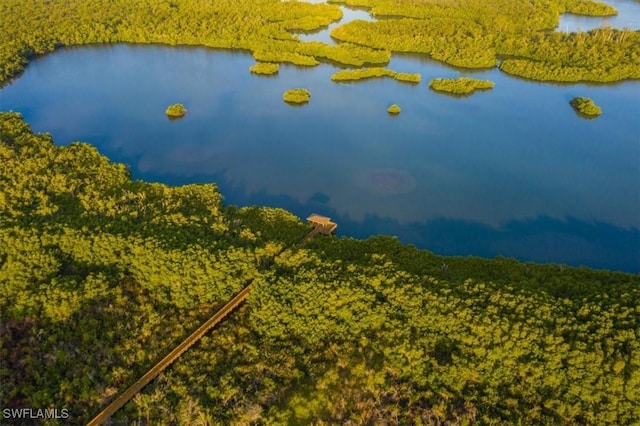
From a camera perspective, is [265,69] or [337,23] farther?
[337,23]

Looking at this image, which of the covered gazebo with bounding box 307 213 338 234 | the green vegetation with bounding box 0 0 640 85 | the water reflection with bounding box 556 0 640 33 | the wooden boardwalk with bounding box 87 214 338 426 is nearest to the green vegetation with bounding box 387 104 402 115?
the green vegetation with bounding box 0 0 640 85

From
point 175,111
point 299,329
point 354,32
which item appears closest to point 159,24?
point 354,32

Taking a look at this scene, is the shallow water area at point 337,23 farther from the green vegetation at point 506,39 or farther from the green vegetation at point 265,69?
the green vegetation at point 265,69

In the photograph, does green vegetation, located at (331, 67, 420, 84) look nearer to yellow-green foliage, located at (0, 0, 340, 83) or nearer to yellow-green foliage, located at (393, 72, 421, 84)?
yellow-green foliage, located at (393, 72, 421, 84)

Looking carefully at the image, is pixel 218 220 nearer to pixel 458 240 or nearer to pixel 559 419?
pixel 458 240

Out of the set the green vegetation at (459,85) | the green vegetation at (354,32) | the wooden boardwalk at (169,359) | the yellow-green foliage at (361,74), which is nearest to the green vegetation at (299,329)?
the wooden boardwalk at (169,359)

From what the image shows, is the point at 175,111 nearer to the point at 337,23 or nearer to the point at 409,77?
the point at 409,77
